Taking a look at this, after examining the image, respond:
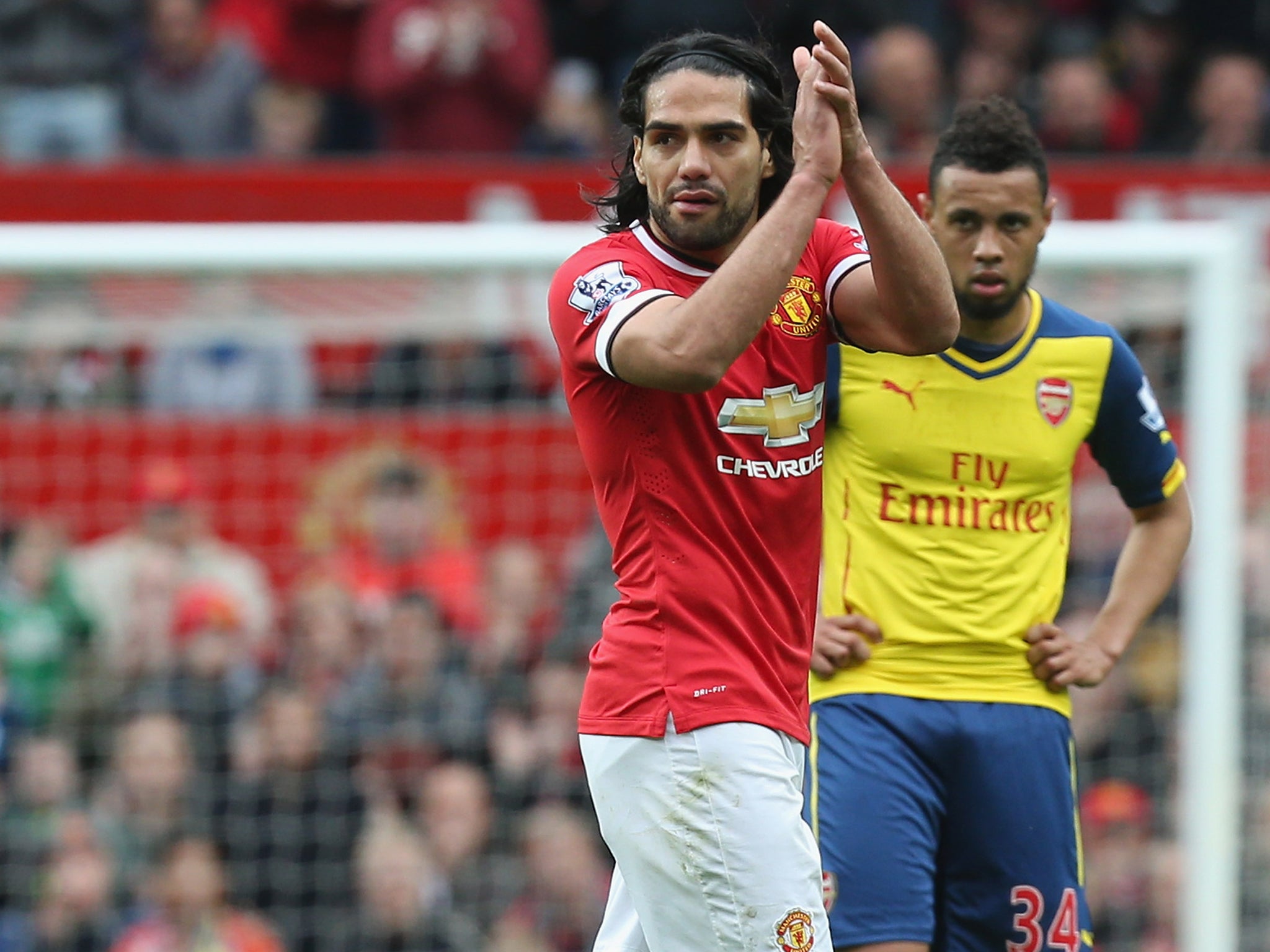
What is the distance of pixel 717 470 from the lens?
3412 mm

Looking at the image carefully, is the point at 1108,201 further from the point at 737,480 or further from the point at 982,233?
the point at 737,480

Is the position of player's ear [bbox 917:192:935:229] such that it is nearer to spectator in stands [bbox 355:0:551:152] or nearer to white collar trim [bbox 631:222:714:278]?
white collar trim [bbox 631:222:714:278]

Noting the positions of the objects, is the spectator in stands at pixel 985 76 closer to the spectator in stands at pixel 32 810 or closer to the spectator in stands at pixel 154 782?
the spectator in stands at pixel 154 782

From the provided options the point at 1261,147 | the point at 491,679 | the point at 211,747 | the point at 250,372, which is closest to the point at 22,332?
the point at 250,372

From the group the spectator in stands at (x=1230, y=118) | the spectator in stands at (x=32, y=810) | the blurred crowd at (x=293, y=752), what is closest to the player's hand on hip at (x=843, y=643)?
the blurred crowd at (x=293, y=752)

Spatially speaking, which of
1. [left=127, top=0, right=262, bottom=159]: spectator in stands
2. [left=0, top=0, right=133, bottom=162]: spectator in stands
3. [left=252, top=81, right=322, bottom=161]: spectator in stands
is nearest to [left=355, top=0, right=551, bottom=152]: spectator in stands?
[left=252, top=81, right=322, bottom=161]: spectator in stands

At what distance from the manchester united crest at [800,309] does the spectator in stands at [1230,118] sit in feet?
21.5

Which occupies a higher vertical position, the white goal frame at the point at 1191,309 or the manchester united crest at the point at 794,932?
the white goal frame at the point at 1191,309

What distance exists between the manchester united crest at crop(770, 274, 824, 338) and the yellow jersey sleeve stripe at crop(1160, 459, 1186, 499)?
141cm

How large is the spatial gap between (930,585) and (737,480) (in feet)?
3.34

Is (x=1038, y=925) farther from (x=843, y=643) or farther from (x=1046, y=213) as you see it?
(x=1046, y=213)

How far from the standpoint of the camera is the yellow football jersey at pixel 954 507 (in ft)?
14.0

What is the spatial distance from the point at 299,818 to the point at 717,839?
378 centimetres

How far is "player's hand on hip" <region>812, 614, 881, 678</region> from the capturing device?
4270 mm
